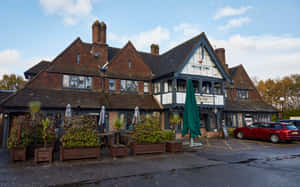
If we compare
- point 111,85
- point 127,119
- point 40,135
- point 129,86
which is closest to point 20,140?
point 40,135

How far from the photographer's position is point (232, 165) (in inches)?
340

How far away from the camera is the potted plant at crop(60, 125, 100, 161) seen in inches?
353

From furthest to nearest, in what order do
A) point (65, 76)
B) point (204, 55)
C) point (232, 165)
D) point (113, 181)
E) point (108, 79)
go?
point (204, 55), point (108, 79), point (65, 76), point (232, 165), point (113, 181)

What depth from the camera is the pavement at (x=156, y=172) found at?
20.5 ft

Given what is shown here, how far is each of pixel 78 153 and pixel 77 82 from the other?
1003 centimetres

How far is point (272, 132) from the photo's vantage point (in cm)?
1614

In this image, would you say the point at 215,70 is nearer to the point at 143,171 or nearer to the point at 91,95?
the point at 91,95

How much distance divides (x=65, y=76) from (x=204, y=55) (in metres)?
13.0

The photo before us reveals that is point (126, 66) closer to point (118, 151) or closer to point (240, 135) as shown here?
point (118, 151)

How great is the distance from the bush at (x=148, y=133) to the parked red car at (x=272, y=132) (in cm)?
985

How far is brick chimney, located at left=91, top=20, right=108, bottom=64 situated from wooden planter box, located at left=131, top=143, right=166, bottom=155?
1139 centimetres

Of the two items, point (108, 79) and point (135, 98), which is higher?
point (108, 79)

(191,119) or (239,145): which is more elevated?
(191,119)

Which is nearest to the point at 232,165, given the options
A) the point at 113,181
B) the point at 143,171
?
the point at 143,171
